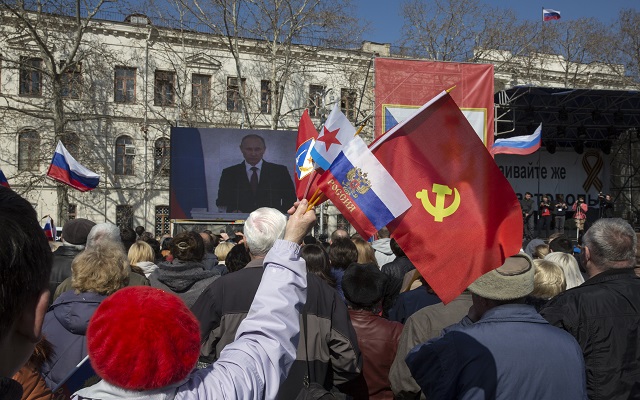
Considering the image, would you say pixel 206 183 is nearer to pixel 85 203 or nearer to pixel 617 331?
pixel 617 331

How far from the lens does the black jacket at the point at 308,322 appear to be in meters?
3.22

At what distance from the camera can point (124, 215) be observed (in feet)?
105

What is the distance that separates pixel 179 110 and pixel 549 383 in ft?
99.8

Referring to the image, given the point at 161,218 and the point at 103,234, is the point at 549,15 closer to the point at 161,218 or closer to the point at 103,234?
the point at 161,218

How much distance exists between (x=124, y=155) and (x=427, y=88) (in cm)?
2262

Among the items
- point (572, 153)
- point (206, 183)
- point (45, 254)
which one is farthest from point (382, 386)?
point (572, 153)

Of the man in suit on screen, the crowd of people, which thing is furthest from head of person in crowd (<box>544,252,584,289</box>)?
the man in suit on screen

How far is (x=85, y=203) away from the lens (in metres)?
31.2

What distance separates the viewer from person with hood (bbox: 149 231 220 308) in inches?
176

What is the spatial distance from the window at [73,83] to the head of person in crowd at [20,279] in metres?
31.6

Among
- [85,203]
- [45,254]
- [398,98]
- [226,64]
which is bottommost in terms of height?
[85,203]

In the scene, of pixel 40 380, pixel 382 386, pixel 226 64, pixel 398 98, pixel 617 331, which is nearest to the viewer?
pixel 40 380

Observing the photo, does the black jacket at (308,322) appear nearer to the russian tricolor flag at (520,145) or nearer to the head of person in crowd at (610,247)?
the head of person in crowd at (610,247)

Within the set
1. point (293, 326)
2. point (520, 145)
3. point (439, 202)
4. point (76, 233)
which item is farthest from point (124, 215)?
point (293, 326)
